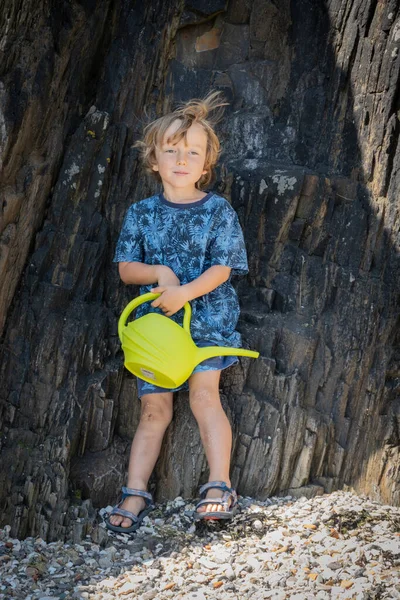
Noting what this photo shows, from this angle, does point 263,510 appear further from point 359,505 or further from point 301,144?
point 301,144

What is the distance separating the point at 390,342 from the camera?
4109 mm

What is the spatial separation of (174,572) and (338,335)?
1.48 m

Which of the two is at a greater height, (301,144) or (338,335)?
(301,144)

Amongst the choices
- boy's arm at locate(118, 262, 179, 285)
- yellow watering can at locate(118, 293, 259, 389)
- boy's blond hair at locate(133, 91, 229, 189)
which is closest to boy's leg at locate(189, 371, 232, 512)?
yellow watering can at locate(118, 293, 259, 389)

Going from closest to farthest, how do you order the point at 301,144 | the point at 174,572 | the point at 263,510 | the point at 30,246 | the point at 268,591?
the point at 268,591 < the point at 174,572 < the point at 263,510 < the point at 30,246 < the point at 301,144

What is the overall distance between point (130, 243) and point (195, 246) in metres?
0.32

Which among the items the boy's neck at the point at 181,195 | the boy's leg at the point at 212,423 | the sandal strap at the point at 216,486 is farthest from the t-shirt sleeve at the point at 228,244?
the sandal strap at the point at 216,486

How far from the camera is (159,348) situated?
3.49m

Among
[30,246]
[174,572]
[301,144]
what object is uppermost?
[301,144]

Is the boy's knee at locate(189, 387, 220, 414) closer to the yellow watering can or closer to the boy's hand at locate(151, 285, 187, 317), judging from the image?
the yellow watering can

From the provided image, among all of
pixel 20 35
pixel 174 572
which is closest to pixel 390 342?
pixel 174 572

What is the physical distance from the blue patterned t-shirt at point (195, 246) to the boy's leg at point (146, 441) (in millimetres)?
388

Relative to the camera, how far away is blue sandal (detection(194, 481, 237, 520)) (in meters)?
3.52

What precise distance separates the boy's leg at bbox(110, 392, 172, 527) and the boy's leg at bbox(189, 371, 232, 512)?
162mm
